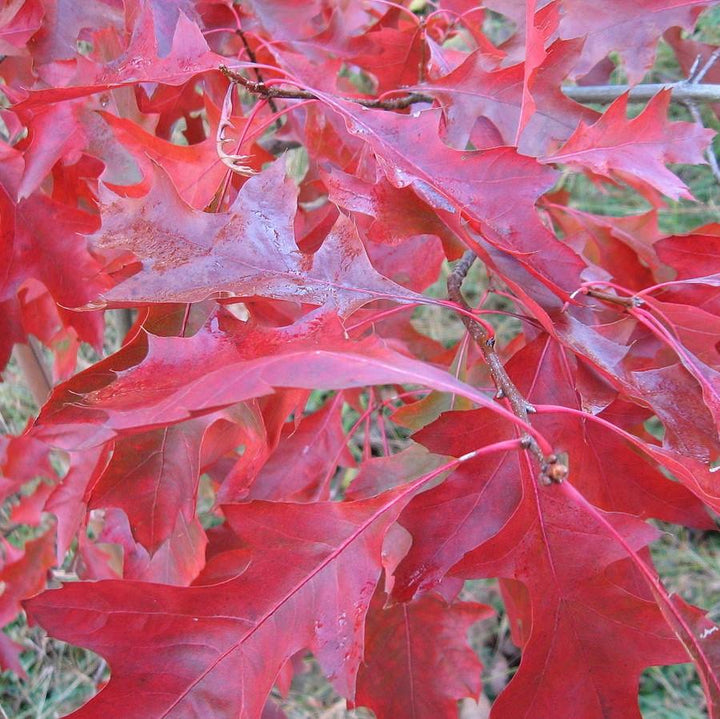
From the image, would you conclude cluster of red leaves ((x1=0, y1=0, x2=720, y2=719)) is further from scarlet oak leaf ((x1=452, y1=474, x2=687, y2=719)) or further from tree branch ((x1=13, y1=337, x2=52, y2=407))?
tree branch ((x1=13, y1=337, x2=52, y2=407))

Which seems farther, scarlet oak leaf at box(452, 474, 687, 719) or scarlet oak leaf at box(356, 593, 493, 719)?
scarlet oak leaf at box(356, 593, 493, 719)

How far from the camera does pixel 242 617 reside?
0.55 m

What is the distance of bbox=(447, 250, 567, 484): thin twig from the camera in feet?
1.71

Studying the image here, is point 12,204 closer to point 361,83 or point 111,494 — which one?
point 111,494

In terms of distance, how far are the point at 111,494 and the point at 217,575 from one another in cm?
12

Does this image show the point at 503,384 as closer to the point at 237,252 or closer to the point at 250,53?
the point at 237,252

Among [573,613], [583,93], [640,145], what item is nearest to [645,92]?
[583,93]

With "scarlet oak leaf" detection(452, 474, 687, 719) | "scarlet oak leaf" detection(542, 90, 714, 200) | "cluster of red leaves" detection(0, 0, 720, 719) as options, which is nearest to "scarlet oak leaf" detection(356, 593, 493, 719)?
"cluster of red leaves" detection(0, 0, 720, 719)

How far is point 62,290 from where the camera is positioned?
30.5 inches

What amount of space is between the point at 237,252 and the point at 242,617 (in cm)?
29

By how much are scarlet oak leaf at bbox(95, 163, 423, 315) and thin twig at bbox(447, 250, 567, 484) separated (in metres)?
0.09

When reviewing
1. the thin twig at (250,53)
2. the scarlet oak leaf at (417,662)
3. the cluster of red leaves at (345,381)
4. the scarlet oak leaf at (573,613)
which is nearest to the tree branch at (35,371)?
the cluster of red leaves at (345,381)

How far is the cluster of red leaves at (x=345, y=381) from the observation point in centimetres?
53

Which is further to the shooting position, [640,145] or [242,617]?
[640,145]
